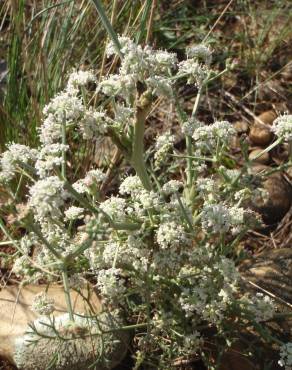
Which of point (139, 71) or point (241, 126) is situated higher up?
point (241, 126)

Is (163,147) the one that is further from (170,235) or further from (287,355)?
(287,355)

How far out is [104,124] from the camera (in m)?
2.03

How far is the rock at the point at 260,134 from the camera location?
13.4 ft

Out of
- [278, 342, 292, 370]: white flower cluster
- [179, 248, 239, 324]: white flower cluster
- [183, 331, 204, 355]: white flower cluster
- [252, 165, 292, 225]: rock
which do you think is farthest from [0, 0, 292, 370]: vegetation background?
[278, 342, 292, 370]: white flower cluster

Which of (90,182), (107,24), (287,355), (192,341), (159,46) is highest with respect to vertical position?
(159,46)

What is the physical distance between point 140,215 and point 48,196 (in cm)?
53

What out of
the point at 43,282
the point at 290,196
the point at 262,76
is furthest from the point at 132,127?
the point at 262,76

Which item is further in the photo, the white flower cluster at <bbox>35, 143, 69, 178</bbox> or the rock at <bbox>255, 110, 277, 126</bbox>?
the rock at <bbox>255, 110, 277, 126</bbox>

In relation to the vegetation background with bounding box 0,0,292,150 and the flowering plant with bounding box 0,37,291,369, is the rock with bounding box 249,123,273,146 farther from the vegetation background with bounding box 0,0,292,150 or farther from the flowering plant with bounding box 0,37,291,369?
the flowering plant with bounding box 0,37,291,369

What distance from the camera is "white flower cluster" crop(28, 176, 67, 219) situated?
6.22 ft

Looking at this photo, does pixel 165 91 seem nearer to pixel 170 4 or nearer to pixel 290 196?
pixel 290 196

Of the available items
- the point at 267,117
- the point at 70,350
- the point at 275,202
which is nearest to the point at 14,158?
the point at 70,350

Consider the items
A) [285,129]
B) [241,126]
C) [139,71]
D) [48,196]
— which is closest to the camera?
[48,196]

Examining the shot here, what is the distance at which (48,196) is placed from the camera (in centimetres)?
190
